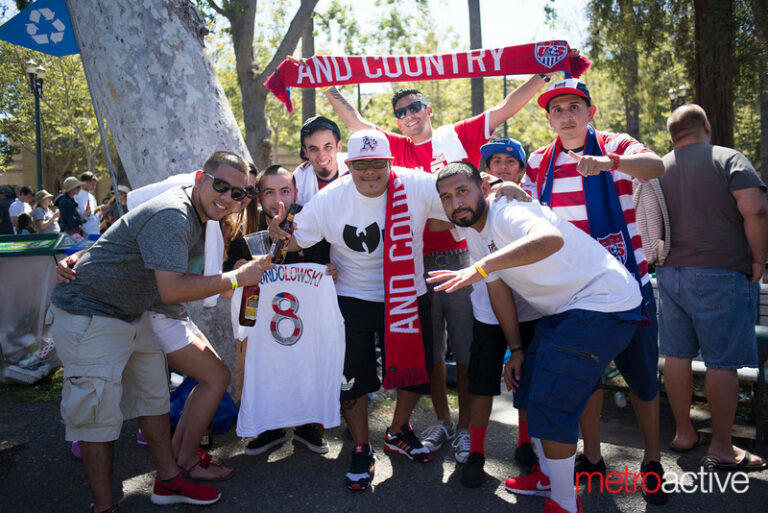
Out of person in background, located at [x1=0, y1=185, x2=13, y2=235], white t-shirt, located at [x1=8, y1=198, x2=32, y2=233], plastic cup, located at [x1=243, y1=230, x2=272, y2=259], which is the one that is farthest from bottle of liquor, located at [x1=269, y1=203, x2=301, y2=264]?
white t-shirt, located at [x1=8, y1=198, x2=32, y2=233]

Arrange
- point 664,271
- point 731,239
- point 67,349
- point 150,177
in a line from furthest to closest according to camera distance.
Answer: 1. point 150,177
2. point 664,271
3. point 731,239
4. point 67,349

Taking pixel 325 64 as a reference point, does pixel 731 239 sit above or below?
below

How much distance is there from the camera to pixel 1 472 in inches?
139

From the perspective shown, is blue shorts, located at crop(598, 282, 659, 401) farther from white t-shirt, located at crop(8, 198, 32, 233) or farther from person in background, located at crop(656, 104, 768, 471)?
white t-shirt, located at crop(8, 198, 32, 233)

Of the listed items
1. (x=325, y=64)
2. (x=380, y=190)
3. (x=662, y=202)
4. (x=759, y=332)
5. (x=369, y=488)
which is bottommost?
(x=369, y=488)

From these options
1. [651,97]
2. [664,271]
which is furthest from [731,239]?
[651,97]

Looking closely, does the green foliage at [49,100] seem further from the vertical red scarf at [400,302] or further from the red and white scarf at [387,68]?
the vertical red scarf at [400,302]

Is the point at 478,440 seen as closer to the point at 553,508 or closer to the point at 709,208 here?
the point at 553,508

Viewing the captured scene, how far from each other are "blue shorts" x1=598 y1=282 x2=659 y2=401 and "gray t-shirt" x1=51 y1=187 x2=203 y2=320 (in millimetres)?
2433

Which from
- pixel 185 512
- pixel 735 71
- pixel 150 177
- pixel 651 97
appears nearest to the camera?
pixel 185 512

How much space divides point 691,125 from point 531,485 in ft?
8.31

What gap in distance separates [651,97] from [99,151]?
28.1 metres

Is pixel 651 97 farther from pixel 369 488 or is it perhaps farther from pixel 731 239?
pixel 369 488

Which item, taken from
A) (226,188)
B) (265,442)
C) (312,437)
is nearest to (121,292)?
(226,188)
